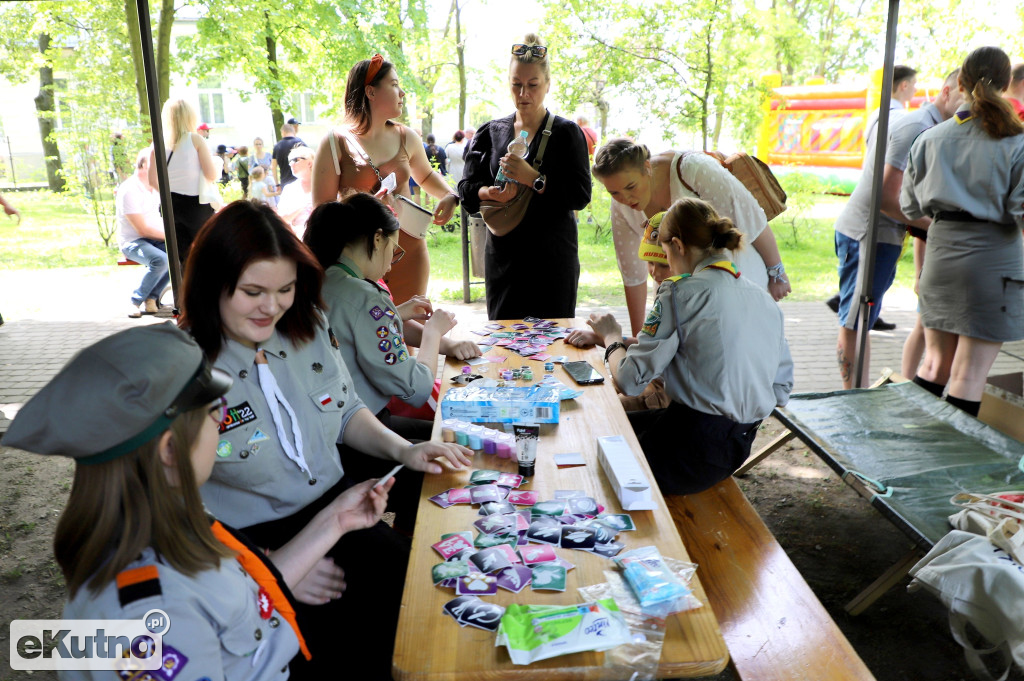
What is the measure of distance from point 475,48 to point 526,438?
17.5m

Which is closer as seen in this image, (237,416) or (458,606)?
(458,606)

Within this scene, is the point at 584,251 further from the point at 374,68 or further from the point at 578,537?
the point at 578,537

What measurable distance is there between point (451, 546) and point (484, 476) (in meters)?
0.34

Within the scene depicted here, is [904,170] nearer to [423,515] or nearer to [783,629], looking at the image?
[783,629]

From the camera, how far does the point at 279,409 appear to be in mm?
1946

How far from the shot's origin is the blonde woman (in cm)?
624

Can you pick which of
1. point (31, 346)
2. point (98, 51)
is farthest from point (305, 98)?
point (31, 346)

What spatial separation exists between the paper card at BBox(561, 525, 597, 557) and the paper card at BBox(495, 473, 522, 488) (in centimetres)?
24

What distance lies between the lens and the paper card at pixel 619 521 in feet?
5.46

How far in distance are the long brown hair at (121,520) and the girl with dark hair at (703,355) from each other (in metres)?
1.56

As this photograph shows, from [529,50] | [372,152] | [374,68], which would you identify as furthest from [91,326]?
[529,50]

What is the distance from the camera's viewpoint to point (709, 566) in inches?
84.9

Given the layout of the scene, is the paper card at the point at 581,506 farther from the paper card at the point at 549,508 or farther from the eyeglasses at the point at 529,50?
the eyeglasses at the point at 529,50

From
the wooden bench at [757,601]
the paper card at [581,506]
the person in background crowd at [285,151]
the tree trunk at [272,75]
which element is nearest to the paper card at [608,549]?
the paper card at [581,506]
